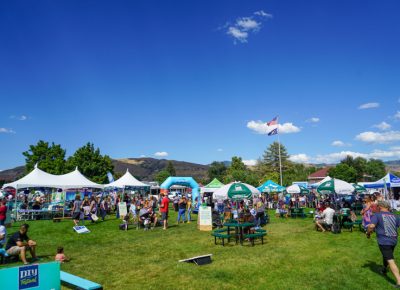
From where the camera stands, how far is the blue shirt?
20.7 ft

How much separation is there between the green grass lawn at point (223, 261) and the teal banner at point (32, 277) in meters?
1.82

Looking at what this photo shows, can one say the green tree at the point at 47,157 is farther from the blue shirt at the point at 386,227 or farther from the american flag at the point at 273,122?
the blue shirt at the point at 386,227

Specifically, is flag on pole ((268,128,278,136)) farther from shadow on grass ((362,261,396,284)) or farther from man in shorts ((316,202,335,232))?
shadow on grass ((362,261,396,284))

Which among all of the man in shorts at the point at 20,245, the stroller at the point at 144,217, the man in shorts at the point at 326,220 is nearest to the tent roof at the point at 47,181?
the stroller at the point at 144,217

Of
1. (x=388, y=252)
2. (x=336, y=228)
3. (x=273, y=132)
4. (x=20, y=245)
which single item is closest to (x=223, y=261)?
(x=388, y=252)

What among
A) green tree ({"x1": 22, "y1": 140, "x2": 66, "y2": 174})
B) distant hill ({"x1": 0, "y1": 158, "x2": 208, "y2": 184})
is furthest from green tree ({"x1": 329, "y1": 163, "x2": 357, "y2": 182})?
distant hill ({"x1": 0, "y1": 158, "x2": 208, "y2": 184})

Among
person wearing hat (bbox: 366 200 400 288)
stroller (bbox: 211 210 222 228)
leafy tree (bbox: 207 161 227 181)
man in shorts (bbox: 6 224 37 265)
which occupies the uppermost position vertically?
leafy tree (bbox: 207 161 227 181)

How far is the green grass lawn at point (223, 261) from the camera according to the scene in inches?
266

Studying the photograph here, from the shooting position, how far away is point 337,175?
6719 centimetres

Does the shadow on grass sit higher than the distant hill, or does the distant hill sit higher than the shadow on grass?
the distant hill

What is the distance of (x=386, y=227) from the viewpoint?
638 centimetres

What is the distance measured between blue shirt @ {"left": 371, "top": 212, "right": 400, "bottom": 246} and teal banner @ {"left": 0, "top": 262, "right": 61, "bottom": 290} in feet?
21.0

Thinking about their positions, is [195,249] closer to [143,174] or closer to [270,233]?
[270,233]

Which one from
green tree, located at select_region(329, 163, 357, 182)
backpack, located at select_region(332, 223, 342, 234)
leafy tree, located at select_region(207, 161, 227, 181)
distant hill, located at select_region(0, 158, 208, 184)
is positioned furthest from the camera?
distant hill, located at select_region(0, 158, 208, 184)
